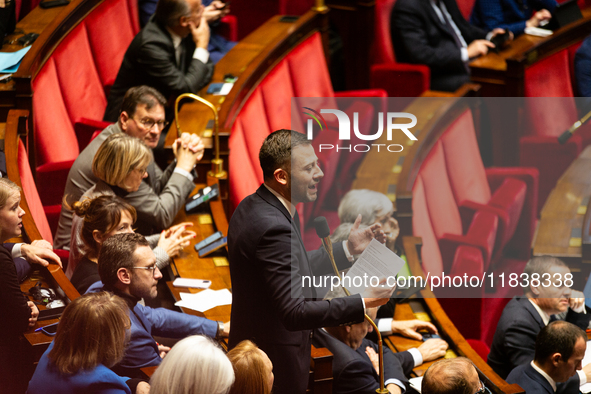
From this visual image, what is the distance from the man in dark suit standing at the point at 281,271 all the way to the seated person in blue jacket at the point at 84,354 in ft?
0.58

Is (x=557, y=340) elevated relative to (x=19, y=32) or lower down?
lower down

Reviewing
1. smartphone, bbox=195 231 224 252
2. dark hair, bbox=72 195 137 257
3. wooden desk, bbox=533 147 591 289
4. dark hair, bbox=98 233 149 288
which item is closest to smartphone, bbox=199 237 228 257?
smartphone, bbox=195 231 224 252

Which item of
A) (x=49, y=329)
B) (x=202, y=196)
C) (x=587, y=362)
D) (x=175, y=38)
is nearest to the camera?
(x=49, y=329)

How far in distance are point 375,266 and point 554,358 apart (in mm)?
582

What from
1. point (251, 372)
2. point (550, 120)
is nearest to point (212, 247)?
point (251, 372)

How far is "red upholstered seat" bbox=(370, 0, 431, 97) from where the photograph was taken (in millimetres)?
2412

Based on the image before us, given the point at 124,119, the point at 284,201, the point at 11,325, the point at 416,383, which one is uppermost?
the point at 284,201

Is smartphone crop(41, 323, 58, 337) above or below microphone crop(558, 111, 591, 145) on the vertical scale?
above

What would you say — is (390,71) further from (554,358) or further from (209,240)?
(554,358)

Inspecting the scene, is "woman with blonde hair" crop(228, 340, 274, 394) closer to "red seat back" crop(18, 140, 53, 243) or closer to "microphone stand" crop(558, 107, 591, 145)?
"red seat back" crop(18, 140, 53, 243)

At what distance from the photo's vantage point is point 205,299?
4.44ft

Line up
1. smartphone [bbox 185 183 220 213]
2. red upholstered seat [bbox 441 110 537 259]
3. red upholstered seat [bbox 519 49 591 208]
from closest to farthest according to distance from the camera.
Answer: smartphone [bbox 185 183 220 213], red upholstered seat [bbox 441 110 537 259], red upholstered seat [bbox 519 49 591 208]

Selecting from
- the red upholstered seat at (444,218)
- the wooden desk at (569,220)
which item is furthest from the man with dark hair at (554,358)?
the red upholstered seat at (444,218)

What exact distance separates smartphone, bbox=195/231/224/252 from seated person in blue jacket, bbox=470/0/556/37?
5.40 feet
